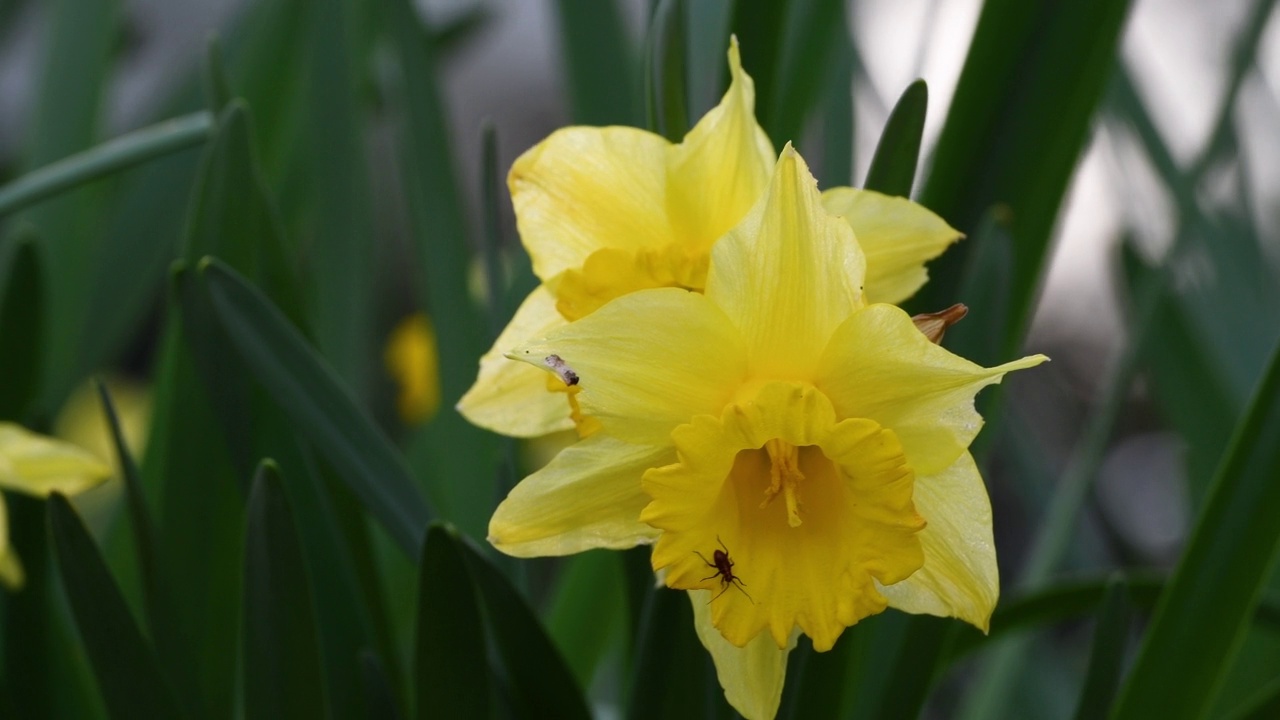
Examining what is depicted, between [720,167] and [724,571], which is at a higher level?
[720,167]

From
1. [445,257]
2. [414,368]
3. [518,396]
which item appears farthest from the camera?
[414,368]

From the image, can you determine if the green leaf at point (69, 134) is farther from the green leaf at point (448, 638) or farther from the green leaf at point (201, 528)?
the green leaf at point (448, 638)

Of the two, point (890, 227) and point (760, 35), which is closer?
point (890, 227)

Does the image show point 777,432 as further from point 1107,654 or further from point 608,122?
point 608,122

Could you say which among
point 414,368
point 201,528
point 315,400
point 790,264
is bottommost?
point 414,368

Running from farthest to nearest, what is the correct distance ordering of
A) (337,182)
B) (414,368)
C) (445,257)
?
1. (414,368)
2. (337,182)
3. (445,257)

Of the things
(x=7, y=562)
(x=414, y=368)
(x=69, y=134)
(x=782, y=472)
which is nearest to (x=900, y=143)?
(x=782, y=472)

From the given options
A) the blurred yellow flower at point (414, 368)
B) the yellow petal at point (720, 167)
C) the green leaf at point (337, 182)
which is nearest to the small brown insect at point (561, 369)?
the yellow petal at point (720, 167)
